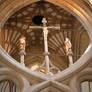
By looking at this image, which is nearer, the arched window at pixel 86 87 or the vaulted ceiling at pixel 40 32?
the arched window at pixel 86 87

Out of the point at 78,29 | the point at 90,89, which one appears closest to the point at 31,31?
the point at 78,29

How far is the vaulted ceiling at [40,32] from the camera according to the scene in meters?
15.4

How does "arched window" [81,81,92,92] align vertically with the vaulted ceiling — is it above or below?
below

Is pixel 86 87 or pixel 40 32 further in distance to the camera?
pixel 40 32

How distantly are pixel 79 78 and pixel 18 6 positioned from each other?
11.1ft

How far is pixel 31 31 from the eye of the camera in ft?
53.5

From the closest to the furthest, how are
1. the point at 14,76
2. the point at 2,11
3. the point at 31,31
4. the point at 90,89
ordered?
1. the point at 14,76
2. the point at 2,11
3. the point at 90,89
4. the point at 31,31

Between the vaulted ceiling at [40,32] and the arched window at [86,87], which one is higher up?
the vaulted ceiling at [40,32]

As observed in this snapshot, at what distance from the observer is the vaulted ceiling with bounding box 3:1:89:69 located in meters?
15.4

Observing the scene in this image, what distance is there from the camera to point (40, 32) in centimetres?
1655

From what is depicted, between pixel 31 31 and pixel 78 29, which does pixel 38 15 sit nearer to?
pixel 31 31

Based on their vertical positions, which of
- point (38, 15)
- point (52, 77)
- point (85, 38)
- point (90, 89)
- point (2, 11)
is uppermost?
point (38, 15)

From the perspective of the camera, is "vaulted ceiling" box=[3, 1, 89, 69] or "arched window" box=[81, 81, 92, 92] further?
"vaulted ceiling" box=[3, 1, 89, 69]

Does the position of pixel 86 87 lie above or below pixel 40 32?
below
